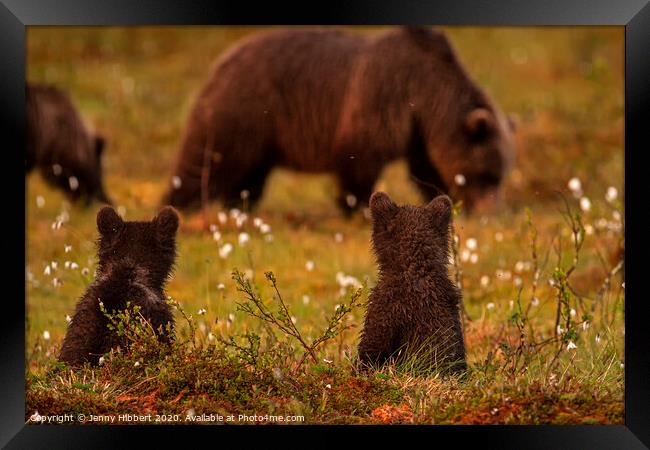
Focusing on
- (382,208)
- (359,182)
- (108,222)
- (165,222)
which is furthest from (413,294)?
(359,182)

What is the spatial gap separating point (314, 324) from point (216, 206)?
5295 mm

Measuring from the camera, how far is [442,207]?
596 centimetres

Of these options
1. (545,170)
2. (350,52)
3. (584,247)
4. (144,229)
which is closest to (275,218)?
(350,52)

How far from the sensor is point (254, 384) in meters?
5.73

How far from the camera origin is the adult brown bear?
1240 centimetres

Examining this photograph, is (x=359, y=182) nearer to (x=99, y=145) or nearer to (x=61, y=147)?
(x=99, y=145)

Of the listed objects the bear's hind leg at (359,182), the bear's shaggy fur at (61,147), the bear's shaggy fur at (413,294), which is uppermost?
the bear's shaggy fur at (61,147)

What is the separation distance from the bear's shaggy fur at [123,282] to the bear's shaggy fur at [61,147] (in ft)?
25.0

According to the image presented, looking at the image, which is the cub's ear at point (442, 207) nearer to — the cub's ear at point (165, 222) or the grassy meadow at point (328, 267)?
the grassy meadow at point (328, 267)

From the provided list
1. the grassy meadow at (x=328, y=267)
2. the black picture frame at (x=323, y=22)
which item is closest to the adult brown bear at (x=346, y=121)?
the grassy meadow at (x=328, y=267)

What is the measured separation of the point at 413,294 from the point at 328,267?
4.20 metres

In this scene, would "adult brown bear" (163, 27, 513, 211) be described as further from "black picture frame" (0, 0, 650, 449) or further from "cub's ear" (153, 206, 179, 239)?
"black picture frame" (0, 0, 650, 449)

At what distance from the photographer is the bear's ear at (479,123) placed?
12290mm

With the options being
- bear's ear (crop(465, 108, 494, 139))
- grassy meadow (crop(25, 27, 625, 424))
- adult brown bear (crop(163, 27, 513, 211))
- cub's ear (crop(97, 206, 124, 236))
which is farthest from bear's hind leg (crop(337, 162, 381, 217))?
cub's ear (crop(97, 206, 124, 236))
